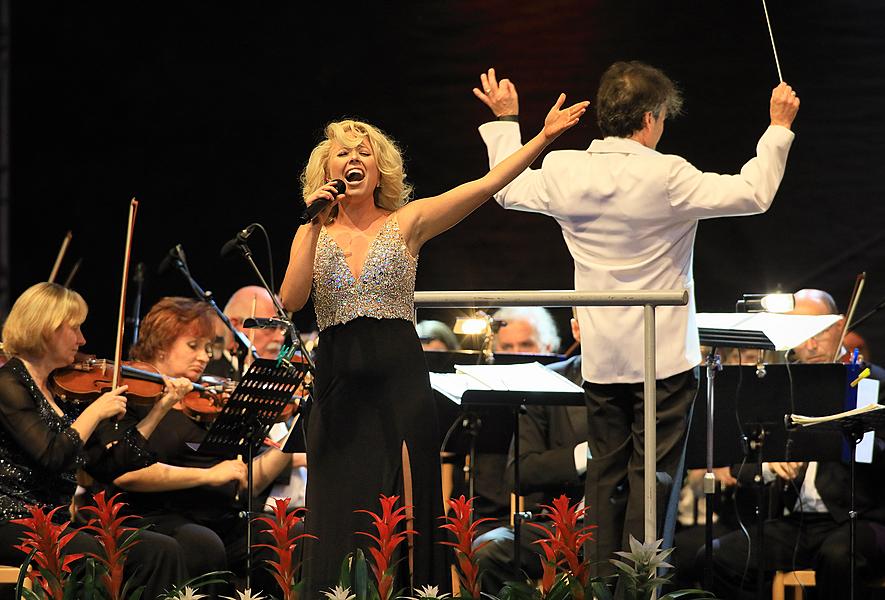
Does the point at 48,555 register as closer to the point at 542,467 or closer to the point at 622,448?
the point at 622,448

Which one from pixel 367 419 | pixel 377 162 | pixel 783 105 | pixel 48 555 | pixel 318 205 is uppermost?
pixel 783 105

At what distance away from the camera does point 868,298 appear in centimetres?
582

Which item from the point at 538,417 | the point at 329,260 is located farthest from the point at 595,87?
the point at 329,260

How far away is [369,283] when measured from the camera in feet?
9.92

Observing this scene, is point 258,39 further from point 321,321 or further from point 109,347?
point 321,321

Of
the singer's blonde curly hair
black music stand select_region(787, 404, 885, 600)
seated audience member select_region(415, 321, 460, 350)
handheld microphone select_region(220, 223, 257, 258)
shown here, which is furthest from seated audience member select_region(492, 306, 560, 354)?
the singer's blonde curly hair

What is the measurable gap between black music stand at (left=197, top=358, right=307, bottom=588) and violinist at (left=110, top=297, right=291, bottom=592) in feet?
1.54

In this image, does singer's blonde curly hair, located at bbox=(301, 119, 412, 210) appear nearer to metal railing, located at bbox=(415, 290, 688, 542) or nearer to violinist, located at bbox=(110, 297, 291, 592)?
metal railing, located at bbox=(415, 290, 688, 542)

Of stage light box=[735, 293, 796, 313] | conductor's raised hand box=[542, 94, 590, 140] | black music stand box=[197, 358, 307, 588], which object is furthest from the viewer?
black music stand box=[197, 358, 307, 588]

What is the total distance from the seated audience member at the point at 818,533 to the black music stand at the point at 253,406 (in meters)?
1.88

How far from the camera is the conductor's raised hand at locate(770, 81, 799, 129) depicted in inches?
142

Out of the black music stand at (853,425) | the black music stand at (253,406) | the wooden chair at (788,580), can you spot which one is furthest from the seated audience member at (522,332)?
the black music stand at (853,425)

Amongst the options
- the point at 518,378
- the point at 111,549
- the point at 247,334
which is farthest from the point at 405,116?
the point at 111,549

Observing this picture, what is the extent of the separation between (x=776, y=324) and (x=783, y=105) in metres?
0.66
